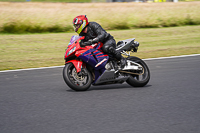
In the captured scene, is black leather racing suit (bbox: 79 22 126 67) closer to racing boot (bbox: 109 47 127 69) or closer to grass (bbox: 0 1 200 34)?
racing boot (bbox: 109 47 127 69)

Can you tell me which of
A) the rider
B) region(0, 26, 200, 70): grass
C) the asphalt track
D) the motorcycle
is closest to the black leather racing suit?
the rider

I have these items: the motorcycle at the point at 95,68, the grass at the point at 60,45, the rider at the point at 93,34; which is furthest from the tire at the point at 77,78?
the grass at the point at 60,45

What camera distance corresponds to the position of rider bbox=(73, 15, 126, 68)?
7.31 metres

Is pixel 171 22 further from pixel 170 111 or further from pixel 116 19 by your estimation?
pixel 170 111

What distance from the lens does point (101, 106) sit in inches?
237

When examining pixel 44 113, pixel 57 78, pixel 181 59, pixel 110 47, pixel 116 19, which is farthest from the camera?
pixel 116 19

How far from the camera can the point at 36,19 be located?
2142 cm

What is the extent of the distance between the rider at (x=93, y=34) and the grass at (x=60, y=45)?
4820 mm

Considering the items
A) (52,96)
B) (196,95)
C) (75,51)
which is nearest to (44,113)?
(52,96)

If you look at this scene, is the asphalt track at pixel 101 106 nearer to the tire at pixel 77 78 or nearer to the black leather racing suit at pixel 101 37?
the tire at pixel 77 78

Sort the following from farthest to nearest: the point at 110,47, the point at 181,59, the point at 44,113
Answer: the point at 181,59
the point at 110,47
the point at 44,113

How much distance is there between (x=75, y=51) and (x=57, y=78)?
2.32 m

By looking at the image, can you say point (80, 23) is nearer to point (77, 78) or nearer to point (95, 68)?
point (95, 68)

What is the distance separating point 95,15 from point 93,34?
1617 cm
